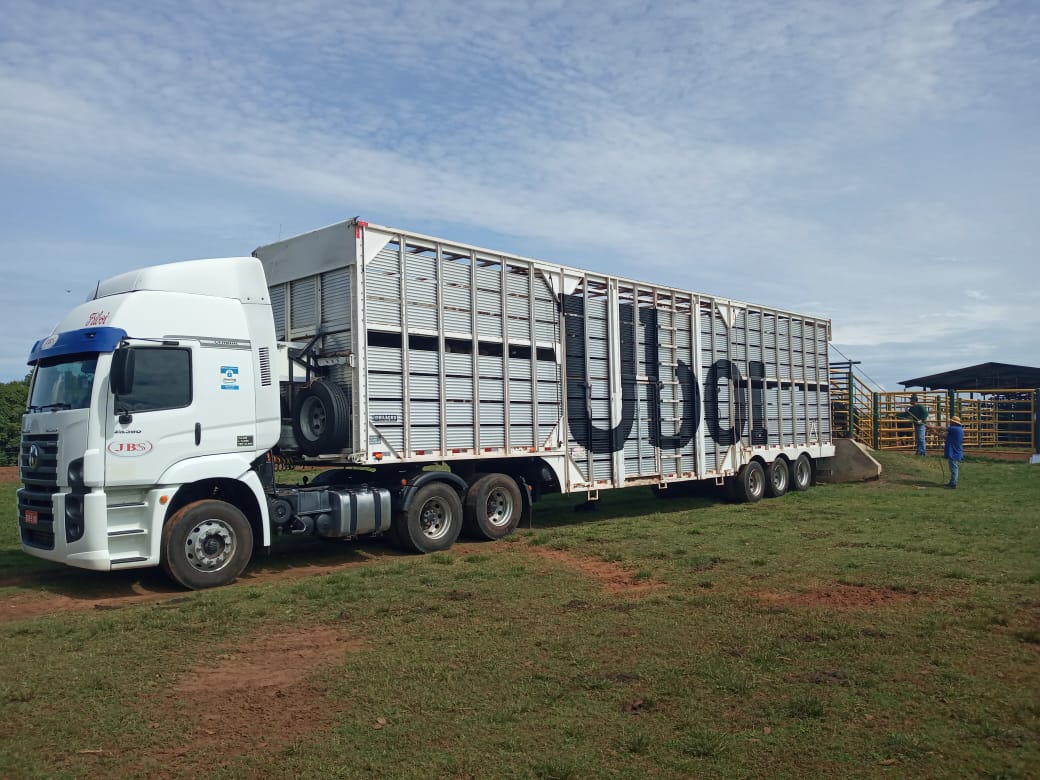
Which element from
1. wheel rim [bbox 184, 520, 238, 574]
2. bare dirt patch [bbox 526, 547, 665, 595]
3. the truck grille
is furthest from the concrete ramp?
the truck grille

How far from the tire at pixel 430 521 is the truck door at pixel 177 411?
2730 millimetres

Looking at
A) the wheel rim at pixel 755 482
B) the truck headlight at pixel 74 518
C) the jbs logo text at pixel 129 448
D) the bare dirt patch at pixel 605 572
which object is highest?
the jbs logo text at pixel 129 448

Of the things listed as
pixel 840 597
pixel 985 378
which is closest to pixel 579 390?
pixel 840 597

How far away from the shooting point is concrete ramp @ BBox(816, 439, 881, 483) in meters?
23.5

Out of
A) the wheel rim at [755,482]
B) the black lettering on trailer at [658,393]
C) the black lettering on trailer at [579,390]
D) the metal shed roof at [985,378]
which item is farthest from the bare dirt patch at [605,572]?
the metal shed roof at [985,378]

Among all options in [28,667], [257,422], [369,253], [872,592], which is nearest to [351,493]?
[257,422]

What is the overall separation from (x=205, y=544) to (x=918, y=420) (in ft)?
92.3

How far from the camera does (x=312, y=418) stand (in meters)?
11.4

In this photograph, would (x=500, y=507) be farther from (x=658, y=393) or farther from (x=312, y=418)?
(x=658, y=393)

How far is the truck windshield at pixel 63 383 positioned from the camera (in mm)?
9383

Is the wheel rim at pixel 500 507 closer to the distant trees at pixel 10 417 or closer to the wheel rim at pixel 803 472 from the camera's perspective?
the wheel rim at pixel 803 472

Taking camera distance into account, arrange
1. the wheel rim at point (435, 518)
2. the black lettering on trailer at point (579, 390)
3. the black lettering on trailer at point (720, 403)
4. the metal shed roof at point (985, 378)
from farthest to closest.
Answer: the metal shed roof at point (985, 378)
the black lettering on trailer at point (720, 403)
the black lettering on trailer at point (579, 390)
the wheel rim at point (435, 518)

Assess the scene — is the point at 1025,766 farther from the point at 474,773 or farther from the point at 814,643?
the point at 474,773

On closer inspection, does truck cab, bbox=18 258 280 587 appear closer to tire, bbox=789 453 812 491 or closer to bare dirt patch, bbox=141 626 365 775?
bare dirt patch, bbox=141 626 365 775
